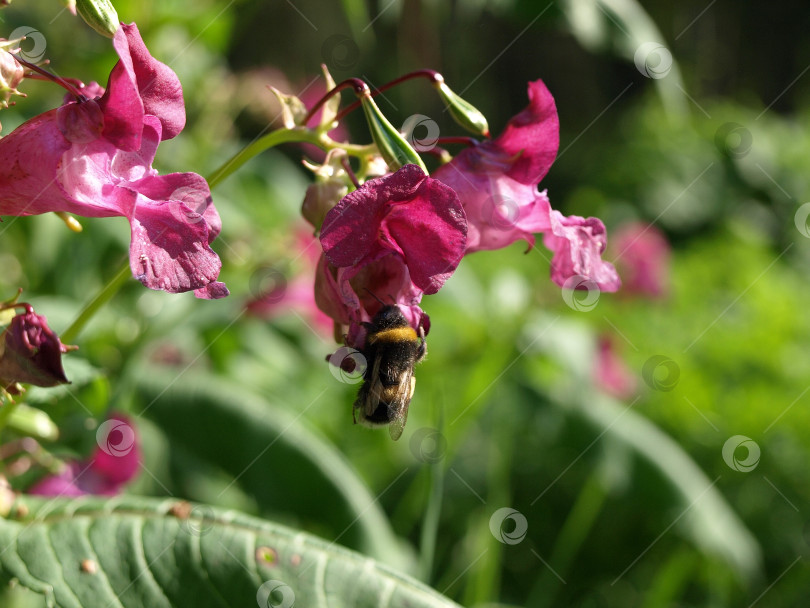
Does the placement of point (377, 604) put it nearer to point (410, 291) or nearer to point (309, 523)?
point (410, 291)

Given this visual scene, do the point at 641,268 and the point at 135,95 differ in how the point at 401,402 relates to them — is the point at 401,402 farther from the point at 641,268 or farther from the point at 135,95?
the point at 641,268

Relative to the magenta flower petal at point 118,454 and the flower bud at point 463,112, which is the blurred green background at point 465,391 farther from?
the flower bud at point 463,112

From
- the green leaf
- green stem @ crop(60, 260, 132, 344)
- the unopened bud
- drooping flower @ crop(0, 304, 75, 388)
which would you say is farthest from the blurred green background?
the unopened bud

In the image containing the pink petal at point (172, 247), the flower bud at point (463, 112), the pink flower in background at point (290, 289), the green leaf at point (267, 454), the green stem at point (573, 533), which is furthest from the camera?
the green stem at point (573, 533)

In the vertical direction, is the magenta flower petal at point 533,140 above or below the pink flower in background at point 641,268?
above

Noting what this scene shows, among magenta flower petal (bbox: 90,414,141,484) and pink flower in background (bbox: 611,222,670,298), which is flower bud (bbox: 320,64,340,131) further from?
pink flower in background (bbox: 611,222,670,298)

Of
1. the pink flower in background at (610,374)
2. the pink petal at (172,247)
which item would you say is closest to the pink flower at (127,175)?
the pink petal at (172,247)

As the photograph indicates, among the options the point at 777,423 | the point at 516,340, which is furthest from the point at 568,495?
the point at 516,340
